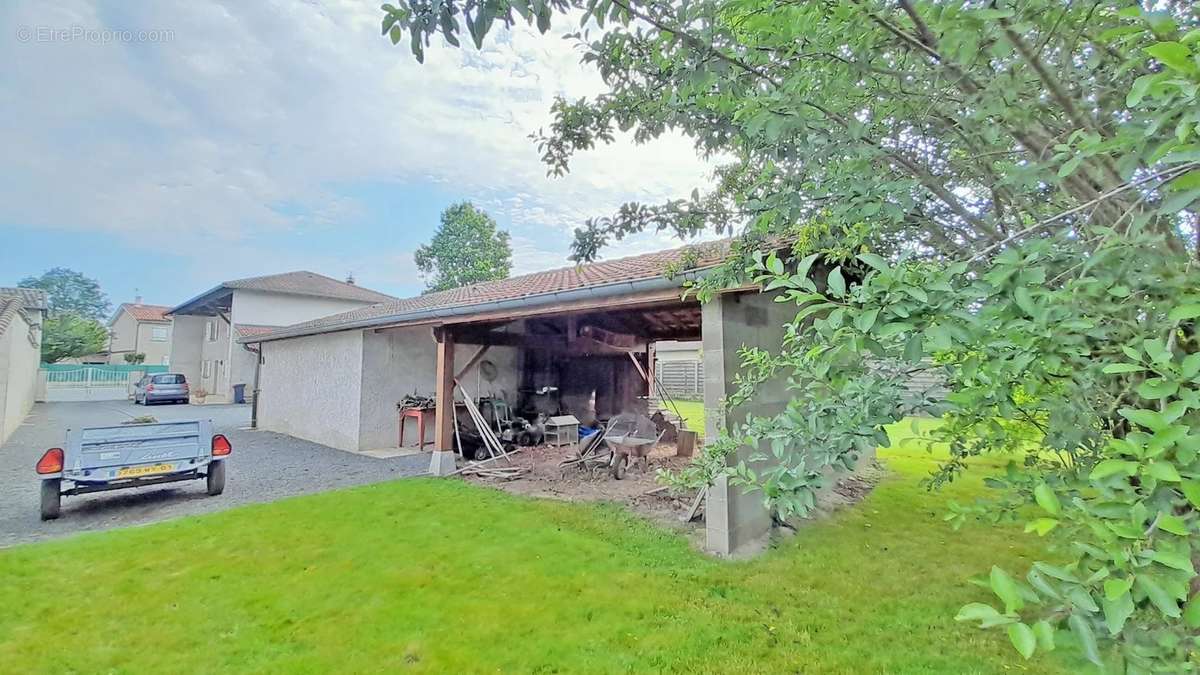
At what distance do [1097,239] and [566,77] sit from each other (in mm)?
4609

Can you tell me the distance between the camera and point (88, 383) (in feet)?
78.9

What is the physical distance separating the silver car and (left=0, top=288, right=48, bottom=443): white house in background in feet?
10.2

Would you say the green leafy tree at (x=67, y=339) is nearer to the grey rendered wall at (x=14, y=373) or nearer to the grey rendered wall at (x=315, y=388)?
the grey rendered wall at (x=14, y=373)

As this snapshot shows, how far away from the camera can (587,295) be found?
19.6ft

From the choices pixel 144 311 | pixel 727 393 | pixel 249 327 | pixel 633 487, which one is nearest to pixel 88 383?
pixel 249 327

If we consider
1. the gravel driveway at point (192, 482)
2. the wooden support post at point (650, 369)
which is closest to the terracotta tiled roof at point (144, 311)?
the gravel driveway at point (192, 482)

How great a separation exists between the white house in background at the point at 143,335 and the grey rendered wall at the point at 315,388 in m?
26.5

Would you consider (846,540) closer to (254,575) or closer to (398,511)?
(398,511)

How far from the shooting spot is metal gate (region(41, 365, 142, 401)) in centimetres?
2275

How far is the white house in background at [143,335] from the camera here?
3322 cm

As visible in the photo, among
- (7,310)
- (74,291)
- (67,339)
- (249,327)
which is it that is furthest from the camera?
(74,291)

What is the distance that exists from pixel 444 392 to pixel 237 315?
1941 centimetres

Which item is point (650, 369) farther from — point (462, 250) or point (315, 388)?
point (462, 250)

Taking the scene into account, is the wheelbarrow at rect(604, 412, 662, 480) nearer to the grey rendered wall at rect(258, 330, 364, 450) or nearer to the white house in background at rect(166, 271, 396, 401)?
the grey rendered wall at rect(258, 330, 364, 450)
